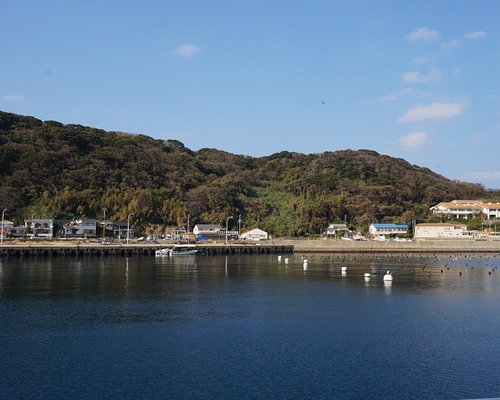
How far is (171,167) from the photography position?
387 feet

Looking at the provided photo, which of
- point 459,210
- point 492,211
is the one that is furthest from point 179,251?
point 492,211

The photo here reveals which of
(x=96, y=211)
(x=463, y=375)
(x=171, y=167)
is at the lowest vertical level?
(x=463, y=375)

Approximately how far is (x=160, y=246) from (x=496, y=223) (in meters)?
66.1

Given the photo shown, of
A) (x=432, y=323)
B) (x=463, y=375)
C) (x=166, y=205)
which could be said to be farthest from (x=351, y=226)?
(x=463, y=375)

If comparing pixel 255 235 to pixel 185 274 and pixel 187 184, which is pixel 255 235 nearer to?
pixel 187 184

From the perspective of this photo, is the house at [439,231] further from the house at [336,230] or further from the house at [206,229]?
the house at [206,229]

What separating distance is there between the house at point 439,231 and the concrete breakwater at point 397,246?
833 centimetres

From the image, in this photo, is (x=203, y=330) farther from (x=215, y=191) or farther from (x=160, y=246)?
(x=215, y=191)

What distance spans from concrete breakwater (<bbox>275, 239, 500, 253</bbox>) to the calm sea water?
3867 centimetres

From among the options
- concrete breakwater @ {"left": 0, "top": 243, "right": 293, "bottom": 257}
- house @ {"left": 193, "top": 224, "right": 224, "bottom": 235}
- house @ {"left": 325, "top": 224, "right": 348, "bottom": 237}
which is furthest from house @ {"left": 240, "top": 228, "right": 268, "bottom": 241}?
concrete breakwater @ {"left": 0, "top": 243, "right": 293, "bottom": 257}

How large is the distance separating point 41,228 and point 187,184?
3752 centimetres

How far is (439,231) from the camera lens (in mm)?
94375

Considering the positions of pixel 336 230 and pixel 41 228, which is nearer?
pixel 41 228

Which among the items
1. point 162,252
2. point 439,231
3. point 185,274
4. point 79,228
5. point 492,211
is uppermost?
point 492,211
